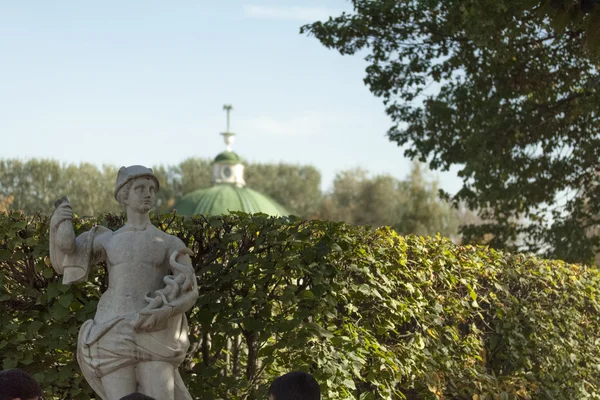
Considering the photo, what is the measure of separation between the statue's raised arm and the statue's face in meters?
0.33

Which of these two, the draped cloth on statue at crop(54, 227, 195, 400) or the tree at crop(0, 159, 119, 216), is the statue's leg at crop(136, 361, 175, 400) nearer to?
the draped cloth on statue at crop(54, 227, 195, 400)

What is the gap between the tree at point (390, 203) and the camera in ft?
174

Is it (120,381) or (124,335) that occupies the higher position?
(124,335)

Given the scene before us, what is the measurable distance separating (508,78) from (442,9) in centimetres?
154

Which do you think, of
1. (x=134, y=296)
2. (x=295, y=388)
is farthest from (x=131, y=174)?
(x=295, y=388)

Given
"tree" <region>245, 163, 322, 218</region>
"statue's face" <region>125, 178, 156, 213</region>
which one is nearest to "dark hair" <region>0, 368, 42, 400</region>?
A: "statue's face" <region>125, 178, 156, 213</region>

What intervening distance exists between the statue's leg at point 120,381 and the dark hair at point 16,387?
163cm

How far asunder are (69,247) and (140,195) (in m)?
0.54

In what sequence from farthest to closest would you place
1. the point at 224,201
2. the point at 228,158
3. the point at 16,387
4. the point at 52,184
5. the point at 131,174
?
1. the point at 228,158
2. the point at 52,184
3. the point at 224,201
4. the point at 131,174
5. the point at 16,387

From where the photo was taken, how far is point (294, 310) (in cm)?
766

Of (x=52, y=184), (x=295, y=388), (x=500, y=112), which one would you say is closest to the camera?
(x=295, y=388)

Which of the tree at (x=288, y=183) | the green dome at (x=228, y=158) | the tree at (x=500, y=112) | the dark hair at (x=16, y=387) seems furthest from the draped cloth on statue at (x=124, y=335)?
the tree at (x=288, y=183)

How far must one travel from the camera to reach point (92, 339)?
5.78 m

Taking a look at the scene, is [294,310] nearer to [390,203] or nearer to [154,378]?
[154,378]
